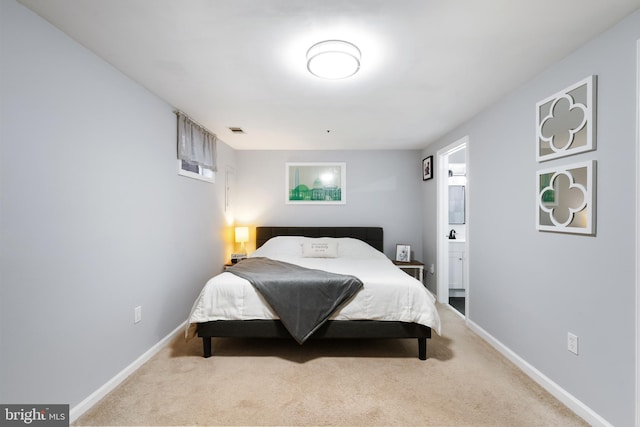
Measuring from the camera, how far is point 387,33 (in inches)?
63.1

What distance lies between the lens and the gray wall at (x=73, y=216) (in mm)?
1372

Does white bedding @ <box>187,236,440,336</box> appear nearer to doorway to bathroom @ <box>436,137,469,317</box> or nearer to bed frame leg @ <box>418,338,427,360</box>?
bed frame leg @ <box>418,338,427,360</box>

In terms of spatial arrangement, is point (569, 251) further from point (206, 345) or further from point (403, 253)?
point (206, 345)

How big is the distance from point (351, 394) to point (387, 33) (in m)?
2.31

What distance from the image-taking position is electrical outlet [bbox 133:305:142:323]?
221 cm

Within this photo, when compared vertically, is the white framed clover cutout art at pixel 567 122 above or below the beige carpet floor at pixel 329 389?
above

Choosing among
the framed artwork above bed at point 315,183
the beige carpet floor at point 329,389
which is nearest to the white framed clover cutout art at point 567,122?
the beige carpet floor at point 329,389

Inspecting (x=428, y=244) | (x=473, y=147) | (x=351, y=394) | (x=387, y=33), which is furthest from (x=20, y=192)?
(x=428, y=244)

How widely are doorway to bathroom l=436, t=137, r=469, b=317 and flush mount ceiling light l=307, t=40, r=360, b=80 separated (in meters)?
2.02

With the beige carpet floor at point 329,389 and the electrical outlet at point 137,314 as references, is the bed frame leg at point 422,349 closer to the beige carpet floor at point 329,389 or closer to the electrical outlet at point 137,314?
the beige carpet floor at point 329,389

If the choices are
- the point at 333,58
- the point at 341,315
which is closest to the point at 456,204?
the point at 341,315

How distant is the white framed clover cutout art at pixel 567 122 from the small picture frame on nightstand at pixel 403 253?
8.26ft

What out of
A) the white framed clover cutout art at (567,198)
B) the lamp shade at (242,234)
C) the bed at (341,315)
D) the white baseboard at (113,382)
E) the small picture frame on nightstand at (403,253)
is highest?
the white framed clover cutout art at (567,198)

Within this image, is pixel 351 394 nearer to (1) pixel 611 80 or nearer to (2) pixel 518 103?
(1) pixel 611 80
